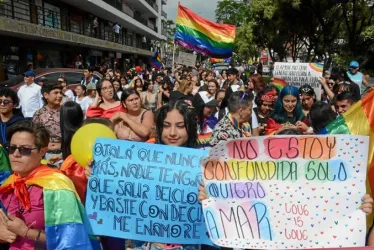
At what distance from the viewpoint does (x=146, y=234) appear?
272 cm

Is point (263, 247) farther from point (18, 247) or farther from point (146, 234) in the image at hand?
point (18, 247)

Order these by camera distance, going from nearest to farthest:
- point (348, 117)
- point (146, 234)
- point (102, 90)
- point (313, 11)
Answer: point (146, 234)
point (348, 117)
point (102, 90)
point (313, 11)

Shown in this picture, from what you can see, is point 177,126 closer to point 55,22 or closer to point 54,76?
point 54,76

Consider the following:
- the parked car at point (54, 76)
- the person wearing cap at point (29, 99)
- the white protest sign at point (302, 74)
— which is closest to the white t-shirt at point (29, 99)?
the person wearing cap at point (29, 99)

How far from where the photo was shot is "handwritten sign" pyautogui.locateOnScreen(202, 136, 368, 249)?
2.46 meters

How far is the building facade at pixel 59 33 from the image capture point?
18.8 metres

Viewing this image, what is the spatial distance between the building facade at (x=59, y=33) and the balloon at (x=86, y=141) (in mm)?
11512

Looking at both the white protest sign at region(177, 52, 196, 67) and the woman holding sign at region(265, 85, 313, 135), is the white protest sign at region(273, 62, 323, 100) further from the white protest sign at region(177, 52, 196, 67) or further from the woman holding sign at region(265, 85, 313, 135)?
the white protest sign at region(177, 52, 196, 67)

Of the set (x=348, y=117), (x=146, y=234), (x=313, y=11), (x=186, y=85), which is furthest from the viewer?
(x=313, y=11)

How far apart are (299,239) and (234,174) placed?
1.76ft

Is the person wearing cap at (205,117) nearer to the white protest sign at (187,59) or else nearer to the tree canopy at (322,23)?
Result: the white protest sign at (187,59)

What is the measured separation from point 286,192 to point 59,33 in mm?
21829

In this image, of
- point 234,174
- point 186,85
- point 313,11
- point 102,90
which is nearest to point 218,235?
point 234,174

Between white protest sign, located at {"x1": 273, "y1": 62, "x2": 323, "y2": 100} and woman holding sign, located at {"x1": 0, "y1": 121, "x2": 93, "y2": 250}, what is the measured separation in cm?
640
